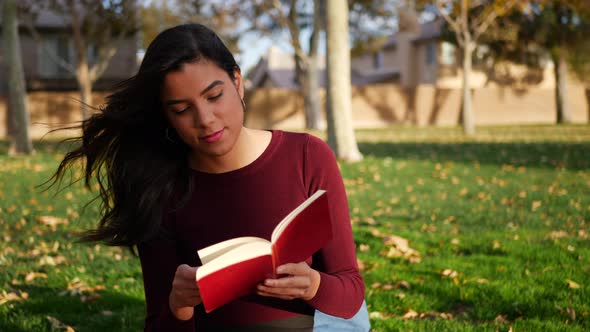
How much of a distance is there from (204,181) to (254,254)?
87cm

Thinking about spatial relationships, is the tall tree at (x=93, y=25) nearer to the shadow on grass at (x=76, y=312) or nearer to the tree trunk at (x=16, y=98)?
the tree trunk at (x=16, y=98)

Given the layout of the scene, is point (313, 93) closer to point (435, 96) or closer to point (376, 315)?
point (435, 96)

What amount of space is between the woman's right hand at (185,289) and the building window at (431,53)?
1715 inches

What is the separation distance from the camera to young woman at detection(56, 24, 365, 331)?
2352mm

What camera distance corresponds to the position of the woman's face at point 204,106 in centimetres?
234

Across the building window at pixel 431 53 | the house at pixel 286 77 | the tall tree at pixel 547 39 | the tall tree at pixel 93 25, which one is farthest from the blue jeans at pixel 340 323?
the house at pixel 286 77

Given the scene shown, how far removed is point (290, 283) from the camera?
6.52 feet

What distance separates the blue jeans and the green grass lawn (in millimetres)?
1689

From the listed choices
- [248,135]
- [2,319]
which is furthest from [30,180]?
[248,135]

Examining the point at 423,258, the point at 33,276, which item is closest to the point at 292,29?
the point at 423,258

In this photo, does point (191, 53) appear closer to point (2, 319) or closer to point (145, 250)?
point (145, 250)

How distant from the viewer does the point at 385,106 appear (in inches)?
1444

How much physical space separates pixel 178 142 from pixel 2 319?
2.66 m

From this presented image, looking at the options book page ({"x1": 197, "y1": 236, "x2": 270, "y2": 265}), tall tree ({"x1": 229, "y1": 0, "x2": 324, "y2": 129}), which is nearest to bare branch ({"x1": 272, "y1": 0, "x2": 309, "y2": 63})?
tall tree ({"x1": 229, "y1": 0, "x2": 324, "y2": 129})
